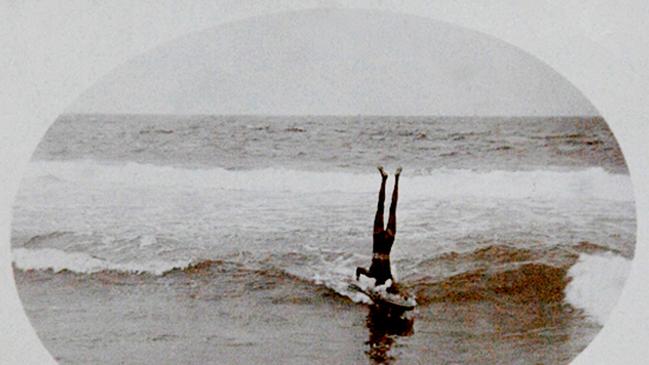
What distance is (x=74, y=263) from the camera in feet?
8.80

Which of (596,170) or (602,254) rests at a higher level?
(596,170)

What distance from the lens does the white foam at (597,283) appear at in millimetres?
2598

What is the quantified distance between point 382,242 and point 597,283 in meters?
0.71

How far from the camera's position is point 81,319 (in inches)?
105

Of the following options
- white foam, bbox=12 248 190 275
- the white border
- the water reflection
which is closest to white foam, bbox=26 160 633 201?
the white border

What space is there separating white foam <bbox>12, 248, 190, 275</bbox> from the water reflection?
657 millimetres

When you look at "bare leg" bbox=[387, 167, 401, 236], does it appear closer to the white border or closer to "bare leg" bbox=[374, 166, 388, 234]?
"bare leg" bbox=[374, 166, 388, 234]

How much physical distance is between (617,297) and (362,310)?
0.83m

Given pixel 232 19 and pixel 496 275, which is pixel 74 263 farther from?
pixel 496 275

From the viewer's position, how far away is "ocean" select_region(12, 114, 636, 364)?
8.56ft

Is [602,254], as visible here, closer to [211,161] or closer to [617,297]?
[617,297]

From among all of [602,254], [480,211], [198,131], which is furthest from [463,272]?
[198,131]

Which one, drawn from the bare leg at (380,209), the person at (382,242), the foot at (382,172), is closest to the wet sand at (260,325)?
the person at (382,242)

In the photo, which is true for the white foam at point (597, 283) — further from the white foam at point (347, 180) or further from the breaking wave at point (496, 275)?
the white foam at point (347, 180)
